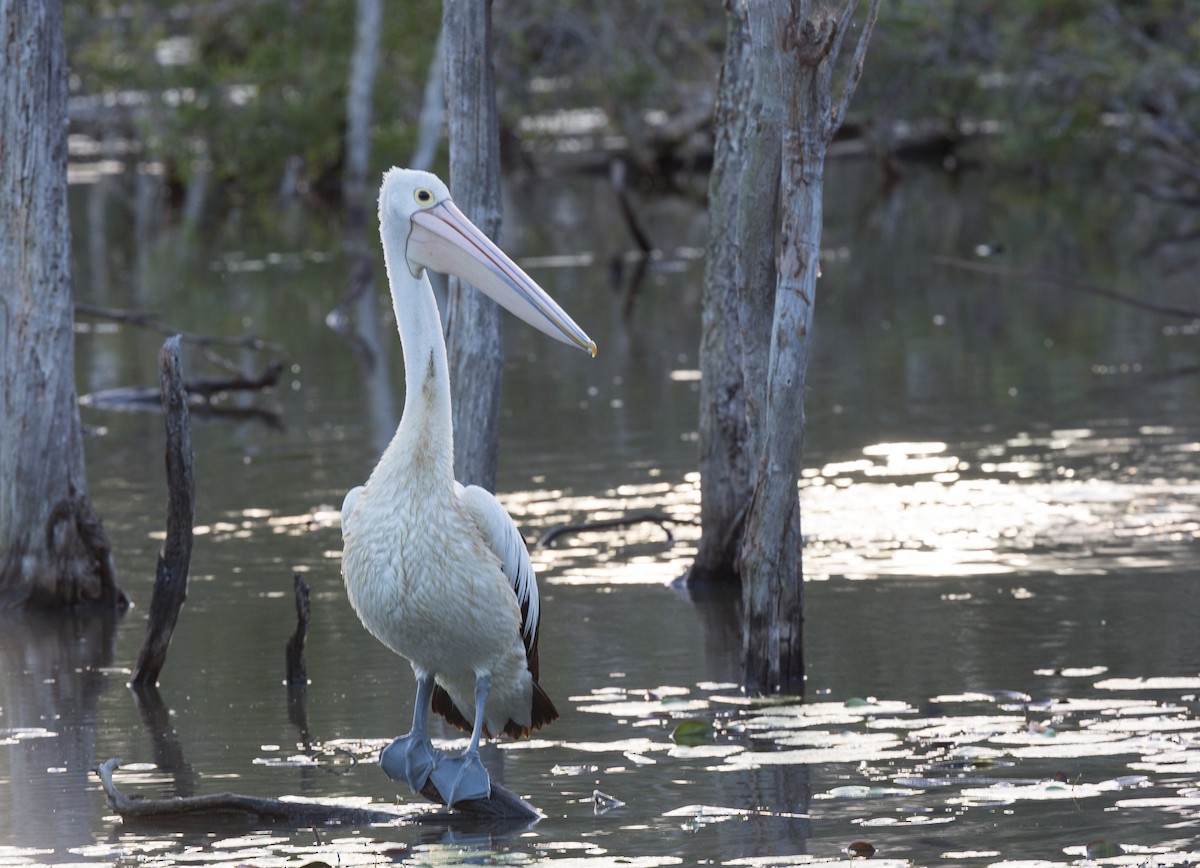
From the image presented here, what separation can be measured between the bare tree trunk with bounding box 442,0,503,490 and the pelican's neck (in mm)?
1926

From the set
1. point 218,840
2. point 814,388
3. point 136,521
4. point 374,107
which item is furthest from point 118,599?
point 374,107

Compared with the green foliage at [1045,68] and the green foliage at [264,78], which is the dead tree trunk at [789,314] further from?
the green foliage at [264,78]

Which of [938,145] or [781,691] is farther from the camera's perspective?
[938,145]

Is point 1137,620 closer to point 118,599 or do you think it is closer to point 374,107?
point 118,599

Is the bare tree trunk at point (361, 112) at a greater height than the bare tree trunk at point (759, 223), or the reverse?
the bare tree trunk at point (361, 112)

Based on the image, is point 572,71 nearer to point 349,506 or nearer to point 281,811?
point 349,506

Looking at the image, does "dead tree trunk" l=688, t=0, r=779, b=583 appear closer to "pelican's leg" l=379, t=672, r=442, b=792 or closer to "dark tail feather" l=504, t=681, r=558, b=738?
"dark tail feather" l=504, t=681, r=558, b=738

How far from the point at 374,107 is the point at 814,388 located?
2322 cm

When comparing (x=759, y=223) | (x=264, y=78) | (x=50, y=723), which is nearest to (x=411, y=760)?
(x=50, y=723)

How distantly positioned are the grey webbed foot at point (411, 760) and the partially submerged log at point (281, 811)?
→ 0.06 m

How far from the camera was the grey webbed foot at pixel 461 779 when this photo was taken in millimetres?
5359

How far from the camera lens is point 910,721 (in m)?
6.26

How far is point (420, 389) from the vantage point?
18.1ft

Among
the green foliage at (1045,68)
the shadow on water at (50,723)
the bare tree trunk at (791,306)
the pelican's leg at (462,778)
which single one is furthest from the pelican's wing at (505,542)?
the green foliage at (1045,68)
